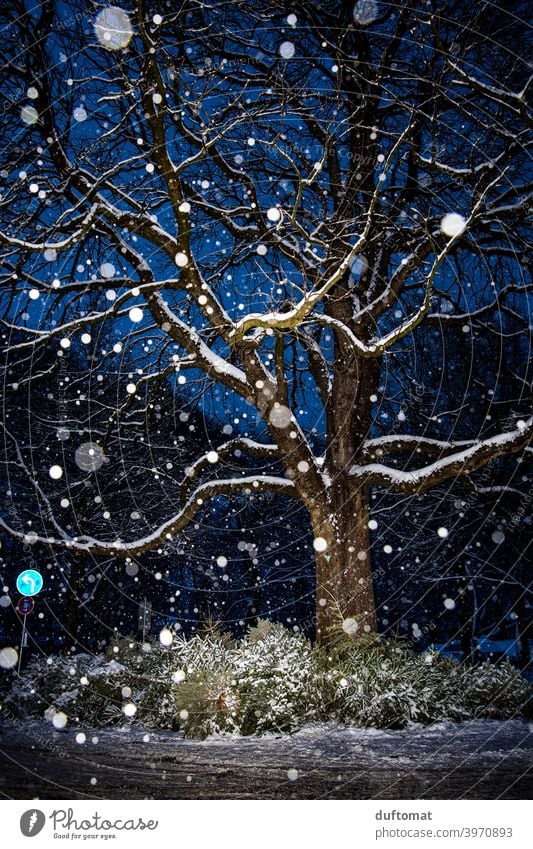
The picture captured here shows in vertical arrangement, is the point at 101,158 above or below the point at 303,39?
below

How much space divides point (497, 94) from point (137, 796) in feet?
25.2

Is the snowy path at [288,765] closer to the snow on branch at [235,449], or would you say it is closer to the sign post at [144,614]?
the snow on branch at [235,449]

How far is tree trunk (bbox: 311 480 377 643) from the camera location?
8.13m

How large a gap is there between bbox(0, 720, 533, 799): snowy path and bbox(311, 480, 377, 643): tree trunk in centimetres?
175

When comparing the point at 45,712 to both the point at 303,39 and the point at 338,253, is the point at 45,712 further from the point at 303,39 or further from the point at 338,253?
the point at 303,39

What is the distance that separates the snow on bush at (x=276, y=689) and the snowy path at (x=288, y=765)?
30cm

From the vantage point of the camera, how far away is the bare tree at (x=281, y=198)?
269 inches

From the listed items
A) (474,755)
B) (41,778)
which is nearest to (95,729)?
(41,778)

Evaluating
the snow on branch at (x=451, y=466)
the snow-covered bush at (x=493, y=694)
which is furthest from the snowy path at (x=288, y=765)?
the snow on branch at (x=451, y=466)

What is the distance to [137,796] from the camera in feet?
14.6

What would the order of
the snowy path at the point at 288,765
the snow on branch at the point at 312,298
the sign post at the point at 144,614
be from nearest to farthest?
the snowy path at the point at 288,765
the snow on branch at the point at 312,298
the sign post at the point at 144,614
